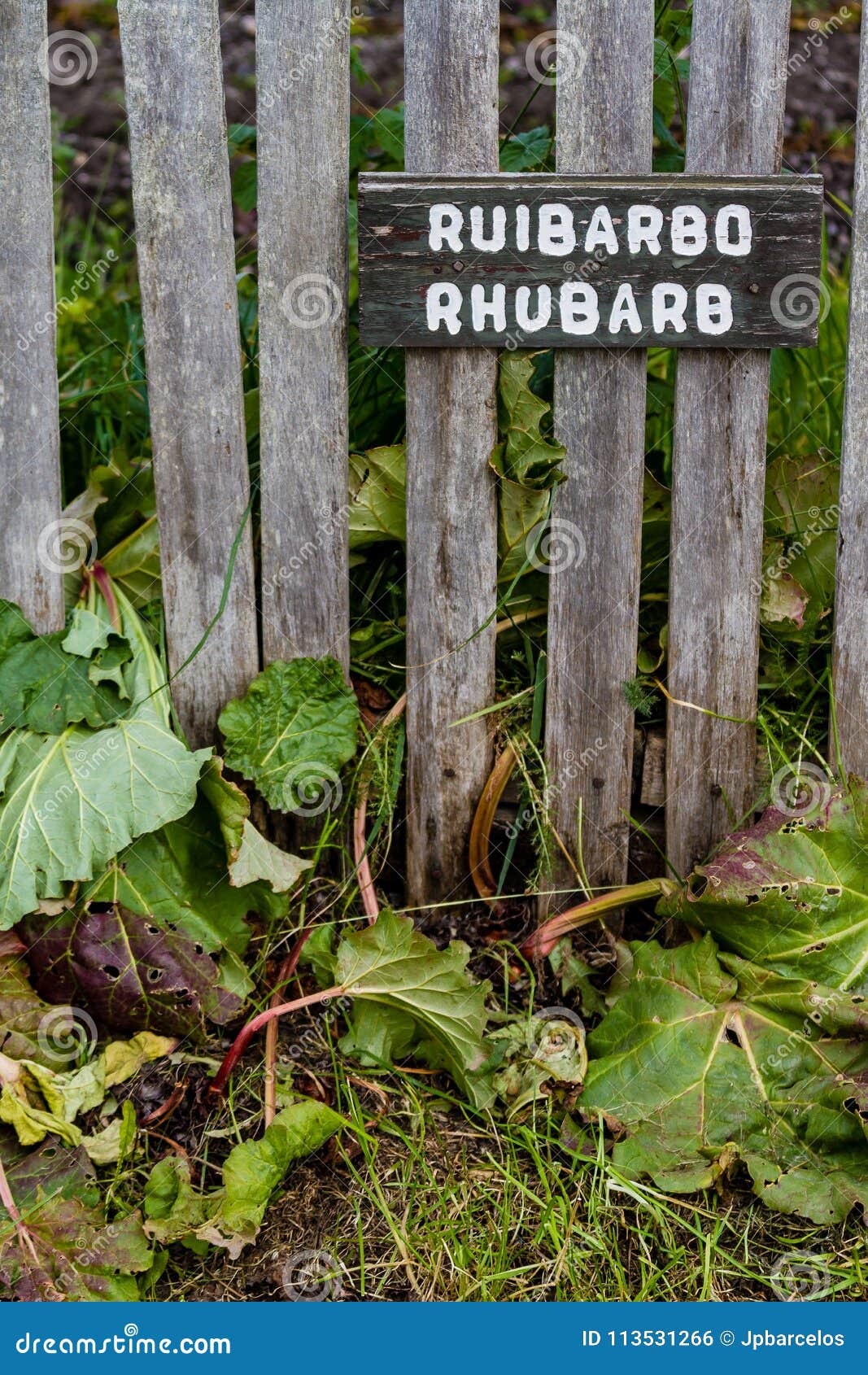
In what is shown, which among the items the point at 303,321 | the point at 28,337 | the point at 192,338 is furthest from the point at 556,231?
the point at 28,337

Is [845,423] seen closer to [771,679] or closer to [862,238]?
[862,238]

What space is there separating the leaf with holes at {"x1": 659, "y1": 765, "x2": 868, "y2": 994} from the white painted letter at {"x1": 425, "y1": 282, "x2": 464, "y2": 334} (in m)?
1.05

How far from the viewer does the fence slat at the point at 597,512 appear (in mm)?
2055

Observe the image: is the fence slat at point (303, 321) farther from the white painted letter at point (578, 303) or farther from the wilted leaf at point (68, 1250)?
the wilted leaf at point (68, 1250)

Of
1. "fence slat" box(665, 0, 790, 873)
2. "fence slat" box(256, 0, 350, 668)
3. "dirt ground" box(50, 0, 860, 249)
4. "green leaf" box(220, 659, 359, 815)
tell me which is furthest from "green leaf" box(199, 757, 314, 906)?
"dirt ground" box(50, 0, 860, 249)

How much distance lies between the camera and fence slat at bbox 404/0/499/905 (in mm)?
2064

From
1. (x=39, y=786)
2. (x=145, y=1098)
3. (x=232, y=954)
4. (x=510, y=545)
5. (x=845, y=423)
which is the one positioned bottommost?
(x=145, y=1098)

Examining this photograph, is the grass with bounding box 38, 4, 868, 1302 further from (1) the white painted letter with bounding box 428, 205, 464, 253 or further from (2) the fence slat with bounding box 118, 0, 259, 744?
(1) the white painted letter with bounding box 428, 205, 464, 253

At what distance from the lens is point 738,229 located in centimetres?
210

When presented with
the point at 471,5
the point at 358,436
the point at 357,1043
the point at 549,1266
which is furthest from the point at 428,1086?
the point at 471,5

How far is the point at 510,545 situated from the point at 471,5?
3.01ft

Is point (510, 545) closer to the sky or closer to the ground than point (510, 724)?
closer to the sky

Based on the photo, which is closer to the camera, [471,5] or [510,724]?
[471,5]

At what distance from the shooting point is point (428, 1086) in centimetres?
219
